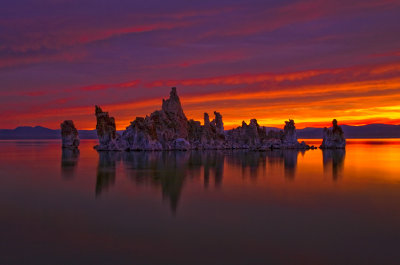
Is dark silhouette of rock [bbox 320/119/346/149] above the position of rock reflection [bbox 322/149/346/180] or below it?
above

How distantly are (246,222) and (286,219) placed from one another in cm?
207

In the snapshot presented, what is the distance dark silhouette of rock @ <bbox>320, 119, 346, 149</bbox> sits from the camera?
10444 cm

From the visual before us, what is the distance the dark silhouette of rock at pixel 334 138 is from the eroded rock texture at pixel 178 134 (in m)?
7.02

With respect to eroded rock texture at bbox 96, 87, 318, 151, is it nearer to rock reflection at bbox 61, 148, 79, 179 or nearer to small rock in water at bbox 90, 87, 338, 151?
small rock in water at bbox 90, 87, 338, 151

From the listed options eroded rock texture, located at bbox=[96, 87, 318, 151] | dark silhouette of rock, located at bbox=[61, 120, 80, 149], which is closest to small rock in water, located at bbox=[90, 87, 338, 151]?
eroded rock texture, located at bbox=[96, 87, 318, 151]

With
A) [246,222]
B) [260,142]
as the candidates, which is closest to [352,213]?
[246,222]

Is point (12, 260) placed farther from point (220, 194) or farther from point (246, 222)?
point (220, 194)

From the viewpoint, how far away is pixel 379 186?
28750mm

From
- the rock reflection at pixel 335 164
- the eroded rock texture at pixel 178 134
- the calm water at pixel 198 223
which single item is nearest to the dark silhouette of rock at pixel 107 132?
the eroded rock texture at pixel 178 134

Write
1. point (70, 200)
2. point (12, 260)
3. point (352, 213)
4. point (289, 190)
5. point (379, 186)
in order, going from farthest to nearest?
point (379, 186) → point (289, 190) → point (70, 200) → point (352, 213) → point (12, 260)

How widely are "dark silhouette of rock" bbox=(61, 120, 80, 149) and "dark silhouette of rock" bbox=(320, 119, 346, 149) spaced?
71.7 meters

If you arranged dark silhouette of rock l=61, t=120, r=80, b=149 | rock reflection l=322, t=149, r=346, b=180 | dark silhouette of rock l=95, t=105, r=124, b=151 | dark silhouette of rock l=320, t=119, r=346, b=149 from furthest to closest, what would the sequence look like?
dark silhouette of rock l=320, t=119, r=346, b=149 → dark silhouette of rock l=61, t=120, r=80, b=149 → dark silhouette of rock l=95, t=105, r=124, b=151 → rock reflection l=322, t=149, r=346, b=180

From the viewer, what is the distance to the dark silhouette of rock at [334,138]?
104438 millimetres

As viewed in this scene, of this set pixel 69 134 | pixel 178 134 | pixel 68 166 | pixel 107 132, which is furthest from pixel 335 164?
pixel 69 134
